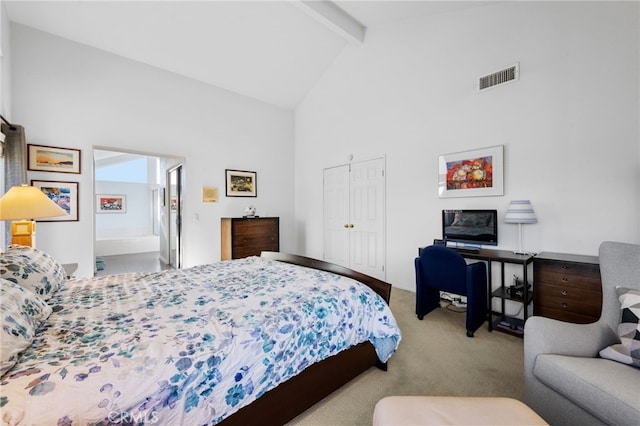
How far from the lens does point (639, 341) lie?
1.21 metres

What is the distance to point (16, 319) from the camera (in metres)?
1.04

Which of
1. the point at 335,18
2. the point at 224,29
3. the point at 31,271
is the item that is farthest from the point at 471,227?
the point at 224,29

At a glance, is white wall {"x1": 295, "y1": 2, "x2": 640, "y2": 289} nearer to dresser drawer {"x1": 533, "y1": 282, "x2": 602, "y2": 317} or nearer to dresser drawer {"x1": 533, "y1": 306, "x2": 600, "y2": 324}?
dresser drawer {"x1": 533, "y1": 282, "x2": 602, "y2": 317}

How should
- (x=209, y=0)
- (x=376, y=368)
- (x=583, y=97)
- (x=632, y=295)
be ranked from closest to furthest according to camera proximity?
1. (x=632, y=295)
2. (x=376, y=368)
3. (x=583, y=97)
4. (x=209, y=0)

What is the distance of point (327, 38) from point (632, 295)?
455 centimetres

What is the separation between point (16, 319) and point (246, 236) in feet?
11.6

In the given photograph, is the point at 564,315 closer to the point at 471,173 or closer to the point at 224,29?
the point at 471,173

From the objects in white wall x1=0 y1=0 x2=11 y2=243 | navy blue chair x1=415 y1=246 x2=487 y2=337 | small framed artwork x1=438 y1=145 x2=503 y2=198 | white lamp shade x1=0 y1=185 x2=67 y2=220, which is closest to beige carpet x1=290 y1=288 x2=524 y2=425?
navy blue chair x1=415 y1=246 x2=487 y2=337

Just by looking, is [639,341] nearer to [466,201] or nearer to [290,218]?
[466,201]

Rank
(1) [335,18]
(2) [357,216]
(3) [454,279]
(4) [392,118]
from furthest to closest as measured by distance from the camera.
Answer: (2) [357,216]
(4) [392,118]
(1) [335,18]
(3) [454,279]

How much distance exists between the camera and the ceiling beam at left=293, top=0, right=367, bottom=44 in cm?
331

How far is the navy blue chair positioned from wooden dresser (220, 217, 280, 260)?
9.13ft

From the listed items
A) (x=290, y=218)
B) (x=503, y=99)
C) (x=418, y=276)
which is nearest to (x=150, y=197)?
(x=290, y=218)

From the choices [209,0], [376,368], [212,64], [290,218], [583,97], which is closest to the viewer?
[376,368]
